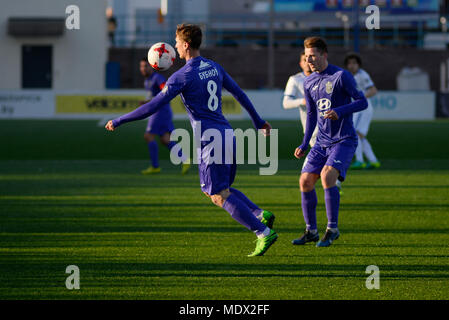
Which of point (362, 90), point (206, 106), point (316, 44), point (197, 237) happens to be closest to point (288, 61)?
point (362, 90)

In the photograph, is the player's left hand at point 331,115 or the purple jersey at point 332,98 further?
the purple jersey at point 332,98

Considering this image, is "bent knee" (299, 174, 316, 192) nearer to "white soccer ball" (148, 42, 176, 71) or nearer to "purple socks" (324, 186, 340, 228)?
"purple socks" (324, 186, 340, 228)

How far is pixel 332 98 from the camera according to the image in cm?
837

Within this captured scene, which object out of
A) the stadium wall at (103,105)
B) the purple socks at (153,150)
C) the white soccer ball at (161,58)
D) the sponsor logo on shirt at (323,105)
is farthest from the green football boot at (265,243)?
the stadium wall at (103,105)

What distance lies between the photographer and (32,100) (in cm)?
3456

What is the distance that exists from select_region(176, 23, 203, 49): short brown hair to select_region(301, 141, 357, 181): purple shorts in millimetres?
1816

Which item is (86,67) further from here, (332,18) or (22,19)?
(332,18)

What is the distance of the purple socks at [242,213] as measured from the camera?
7627mm

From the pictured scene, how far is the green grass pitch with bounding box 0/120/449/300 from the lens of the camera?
6.63 m

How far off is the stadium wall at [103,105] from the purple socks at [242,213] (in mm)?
25859

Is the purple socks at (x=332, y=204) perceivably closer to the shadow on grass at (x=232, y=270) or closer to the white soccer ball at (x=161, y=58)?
the shadow on grass at (x=232, y=270)

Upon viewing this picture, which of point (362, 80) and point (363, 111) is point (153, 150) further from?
point (362, 80)
